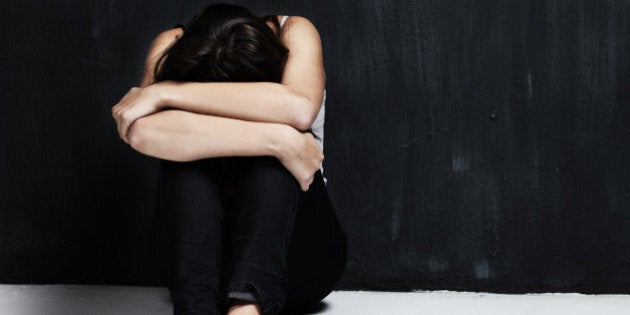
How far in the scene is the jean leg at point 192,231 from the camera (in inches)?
55.1

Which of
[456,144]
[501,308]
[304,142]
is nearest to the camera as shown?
[304,142]

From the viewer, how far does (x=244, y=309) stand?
4.64 feet

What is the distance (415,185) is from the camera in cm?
213

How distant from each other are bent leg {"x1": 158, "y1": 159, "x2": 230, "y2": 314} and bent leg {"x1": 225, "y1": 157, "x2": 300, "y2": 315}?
37mm

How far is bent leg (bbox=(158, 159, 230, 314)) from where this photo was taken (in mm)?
1400

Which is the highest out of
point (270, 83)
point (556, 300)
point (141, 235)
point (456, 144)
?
point (270, 83)

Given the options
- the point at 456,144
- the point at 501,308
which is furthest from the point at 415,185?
the point at 501,308

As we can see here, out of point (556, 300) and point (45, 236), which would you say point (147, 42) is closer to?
point (45, 236)

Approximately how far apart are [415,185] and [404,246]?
172 millimetres

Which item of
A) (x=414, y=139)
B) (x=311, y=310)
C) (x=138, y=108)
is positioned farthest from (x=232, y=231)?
(x=414, y=139)

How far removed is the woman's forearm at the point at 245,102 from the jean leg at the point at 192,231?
0.37 ft

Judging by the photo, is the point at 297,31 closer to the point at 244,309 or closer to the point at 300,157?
the point at 300,157

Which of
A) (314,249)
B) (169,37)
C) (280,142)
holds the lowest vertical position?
(314,249)

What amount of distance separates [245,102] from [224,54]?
0.40 feet
